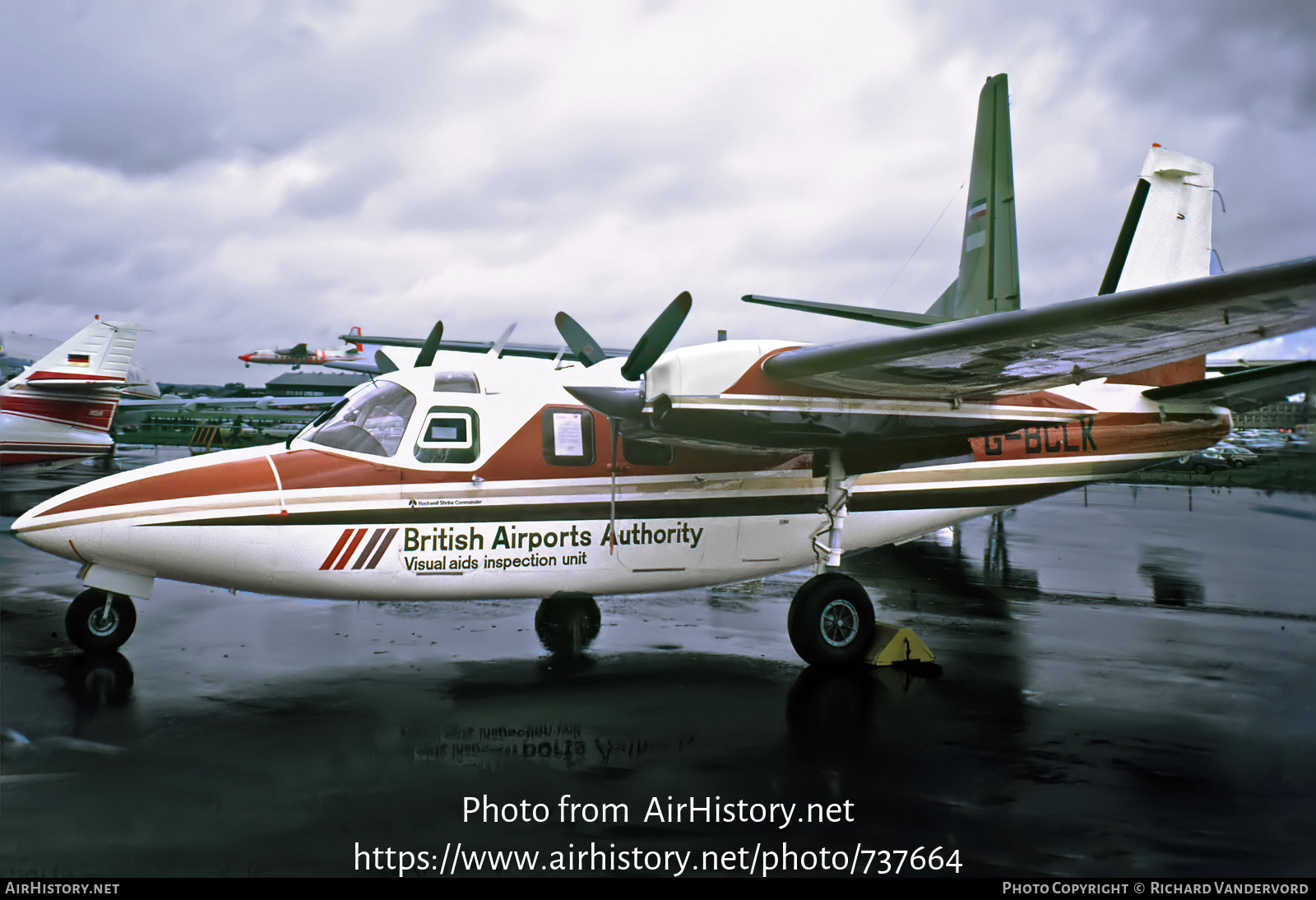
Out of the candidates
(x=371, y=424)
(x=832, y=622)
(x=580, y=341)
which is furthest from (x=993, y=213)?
(x=371, y=424)

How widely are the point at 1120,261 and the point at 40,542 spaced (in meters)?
11.5

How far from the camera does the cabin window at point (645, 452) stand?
748cm

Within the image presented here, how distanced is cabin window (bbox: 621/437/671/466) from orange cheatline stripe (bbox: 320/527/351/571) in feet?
8.20

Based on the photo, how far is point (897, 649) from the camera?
7367 mm

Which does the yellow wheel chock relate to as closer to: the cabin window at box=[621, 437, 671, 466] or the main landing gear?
the main landing gear

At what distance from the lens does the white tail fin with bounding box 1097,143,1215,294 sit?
9.68m

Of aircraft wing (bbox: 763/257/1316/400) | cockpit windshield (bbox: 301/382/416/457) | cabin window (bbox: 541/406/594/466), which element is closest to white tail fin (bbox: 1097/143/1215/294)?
aircraft wing (bbox: 763/257/1316/400)

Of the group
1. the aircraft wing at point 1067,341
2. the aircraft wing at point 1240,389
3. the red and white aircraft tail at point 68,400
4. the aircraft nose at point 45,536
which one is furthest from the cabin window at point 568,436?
the red and white aircraft tail at point 68,400

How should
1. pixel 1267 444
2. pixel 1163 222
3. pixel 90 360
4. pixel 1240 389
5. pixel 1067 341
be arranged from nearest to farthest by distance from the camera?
pixel 1267 444
pixel 1067 341
pixel 1240 389
pixel 1163 222
pixel 90 360

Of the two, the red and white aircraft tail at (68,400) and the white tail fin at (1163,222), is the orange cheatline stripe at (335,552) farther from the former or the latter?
the red and white aircraft tail at (68,400)

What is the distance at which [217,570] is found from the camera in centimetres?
646

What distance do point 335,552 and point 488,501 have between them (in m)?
1.31

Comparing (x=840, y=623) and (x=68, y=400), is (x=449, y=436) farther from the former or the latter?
(x=68, y=400)

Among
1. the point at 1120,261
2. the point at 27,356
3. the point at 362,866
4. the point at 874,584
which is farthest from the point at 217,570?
the point at 27,356
